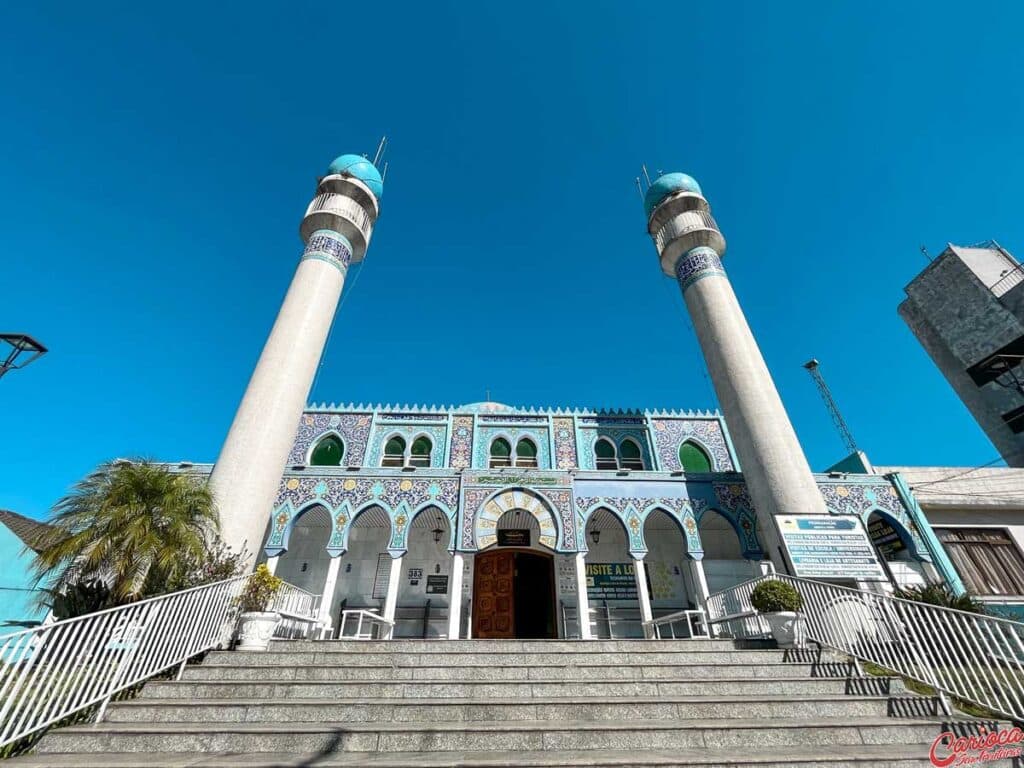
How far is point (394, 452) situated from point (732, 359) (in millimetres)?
10649

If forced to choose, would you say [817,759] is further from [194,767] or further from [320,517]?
[320,517]

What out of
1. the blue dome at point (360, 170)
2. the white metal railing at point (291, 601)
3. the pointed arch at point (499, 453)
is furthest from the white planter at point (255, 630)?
the blue dome at point (360, 170)

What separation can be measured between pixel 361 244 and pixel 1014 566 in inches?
835

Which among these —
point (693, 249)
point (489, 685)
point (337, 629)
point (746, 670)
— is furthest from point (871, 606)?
point (693, 249)

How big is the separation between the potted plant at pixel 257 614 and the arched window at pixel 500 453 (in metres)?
7.45

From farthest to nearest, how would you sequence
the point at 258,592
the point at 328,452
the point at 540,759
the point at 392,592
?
the point at 328,452, the point at 392,592, the point at 258,592, the point at 540,759

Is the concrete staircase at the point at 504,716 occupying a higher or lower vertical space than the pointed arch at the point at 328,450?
lower

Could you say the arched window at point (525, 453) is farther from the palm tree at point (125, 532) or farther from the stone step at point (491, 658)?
the palm tree at point (125, 532)

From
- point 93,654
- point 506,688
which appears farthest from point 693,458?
point 93,654

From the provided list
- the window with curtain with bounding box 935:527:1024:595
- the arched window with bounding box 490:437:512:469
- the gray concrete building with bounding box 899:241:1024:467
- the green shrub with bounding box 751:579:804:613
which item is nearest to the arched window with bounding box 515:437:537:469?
the arched window with bounding box 490:437:512:469

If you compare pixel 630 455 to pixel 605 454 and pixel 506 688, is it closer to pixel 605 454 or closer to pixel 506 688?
pixel 605 454

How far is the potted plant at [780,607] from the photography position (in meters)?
6.45

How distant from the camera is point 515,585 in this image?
12.5m

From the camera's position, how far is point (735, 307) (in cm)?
1448
